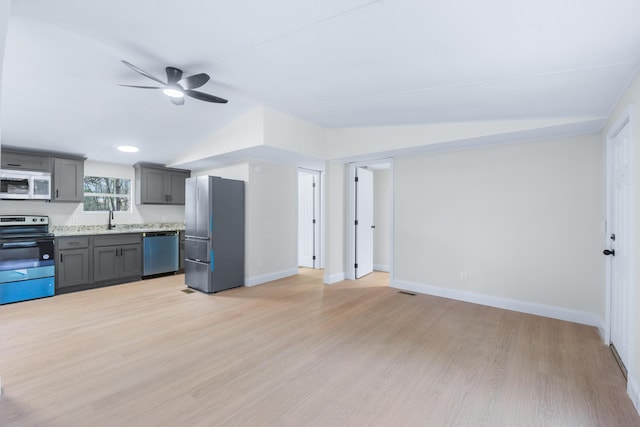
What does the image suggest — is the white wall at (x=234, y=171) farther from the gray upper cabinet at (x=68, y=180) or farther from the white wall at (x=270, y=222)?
the gray upper cabinet at (x=68, y=180)

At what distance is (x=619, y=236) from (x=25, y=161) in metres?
7.38

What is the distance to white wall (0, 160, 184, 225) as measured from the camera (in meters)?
4.63

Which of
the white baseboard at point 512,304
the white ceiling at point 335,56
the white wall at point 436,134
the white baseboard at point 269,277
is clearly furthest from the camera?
the white baseboard at point 269,277

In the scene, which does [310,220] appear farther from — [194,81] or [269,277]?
[194,81]

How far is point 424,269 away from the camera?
4508 millimetres

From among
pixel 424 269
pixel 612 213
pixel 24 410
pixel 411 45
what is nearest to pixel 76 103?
pixel 24 410

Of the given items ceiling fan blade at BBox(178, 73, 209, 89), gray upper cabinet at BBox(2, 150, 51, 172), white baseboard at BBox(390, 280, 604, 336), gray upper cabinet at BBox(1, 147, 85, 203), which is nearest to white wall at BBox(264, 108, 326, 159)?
ceiling fan blade at BBox(178, 73, 209, 89)

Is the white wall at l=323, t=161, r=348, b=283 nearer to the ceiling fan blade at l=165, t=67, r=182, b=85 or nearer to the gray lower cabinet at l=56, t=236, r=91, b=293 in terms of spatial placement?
the ceiling fan blade at l=165, t=67, r=182, b=85

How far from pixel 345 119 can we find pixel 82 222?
4948 mm

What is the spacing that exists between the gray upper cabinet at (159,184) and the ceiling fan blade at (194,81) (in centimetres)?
367

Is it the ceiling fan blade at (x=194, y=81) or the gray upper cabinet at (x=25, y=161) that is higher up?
the ceiling fan blade at (x=194, y=81)

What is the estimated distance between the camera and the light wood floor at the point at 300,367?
73.5 inches

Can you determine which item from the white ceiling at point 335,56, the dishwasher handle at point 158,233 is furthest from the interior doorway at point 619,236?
the dishwasher handle at point 158,233

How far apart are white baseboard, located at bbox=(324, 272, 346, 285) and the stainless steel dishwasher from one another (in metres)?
2.97
